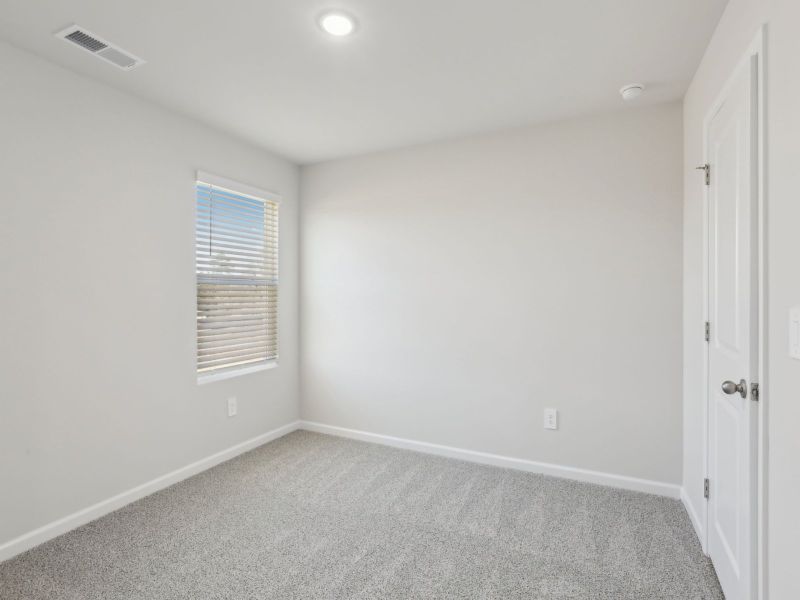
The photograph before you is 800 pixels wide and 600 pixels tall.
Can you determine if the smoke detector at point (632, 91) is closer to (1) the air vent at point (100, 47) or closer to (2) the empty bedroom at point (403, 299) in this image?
(2) the empty bedroom at point (403, 299)

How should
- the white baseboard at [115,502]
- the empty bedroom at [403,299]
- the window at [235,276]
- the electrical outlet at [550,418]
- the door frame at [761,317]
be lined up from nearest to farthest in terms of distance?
the door frame at [761,317]
the empty bedroom at [403,299]
the white baseboard at [115,502]
the electrical outlet at [550,418]
the window at [235,276]

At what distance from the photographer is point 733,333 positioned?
1.68 m

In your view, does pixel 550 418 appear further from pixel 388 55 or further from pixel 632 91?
pixel 388 55

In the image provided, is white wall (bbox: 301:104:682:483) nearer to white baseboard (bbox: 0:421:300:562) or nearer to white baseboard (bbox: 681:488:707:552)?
white baseboard (bbox: 681:488:707:552)

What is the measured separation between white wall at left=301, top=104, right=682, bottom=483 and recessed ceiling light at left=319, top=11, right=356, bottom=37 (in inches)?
59.0

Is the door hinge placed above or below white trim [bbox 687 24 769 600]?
above

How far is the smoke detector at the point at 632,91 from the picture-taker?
2441mm

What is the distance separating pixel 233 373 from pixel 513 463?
221 centimetres

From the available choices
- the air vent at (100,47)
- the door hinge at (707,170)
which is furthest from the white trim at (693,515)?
the air vent at (100,47)

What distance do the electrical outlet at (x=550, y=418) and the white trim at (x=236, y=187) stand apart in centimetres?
274

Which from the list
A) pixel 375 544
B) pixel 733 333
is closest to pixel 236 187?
pixel 375 544

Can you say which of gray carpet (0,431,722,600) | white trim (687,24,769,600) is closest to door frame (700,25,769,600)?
white trim (687,24,769,600)

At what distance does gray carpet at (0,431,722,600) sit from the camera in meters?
1.87

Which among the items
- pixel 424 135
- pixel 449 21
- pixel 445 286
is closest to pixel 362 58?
pixel 449 21
